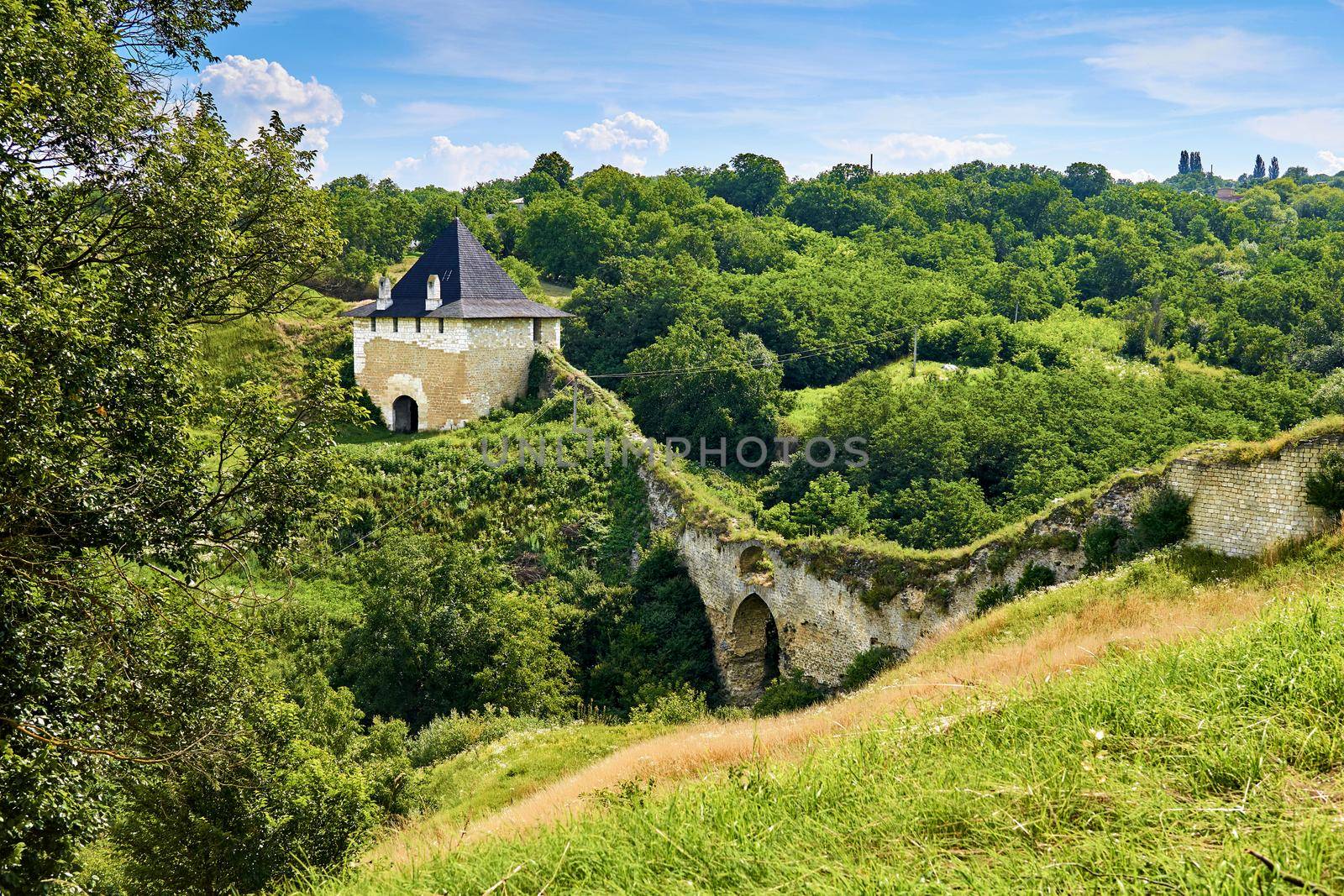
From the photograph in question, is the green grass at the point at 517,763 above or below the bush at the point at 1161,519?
below

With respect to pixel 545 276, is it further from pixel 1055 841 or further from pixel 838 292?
pixel 1055 841

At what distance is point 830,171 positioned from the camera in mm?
79812

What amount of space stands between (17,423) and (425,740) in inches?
412

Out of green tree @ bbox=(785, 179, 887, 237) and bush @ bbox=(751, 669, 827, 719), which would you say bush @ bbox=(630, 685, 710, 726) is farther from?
A: green tree @ bbox=(785, 179, 887, 237)

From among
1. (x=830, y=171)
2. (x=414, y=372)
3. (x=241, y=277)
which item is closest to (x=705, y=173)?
(x=830, y=171)

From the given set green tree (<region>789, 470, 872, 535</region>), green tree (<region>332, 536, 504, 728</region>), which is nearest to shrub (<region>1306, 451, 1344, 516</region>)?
green tree (<region>332, 536, 504, 728</region>)

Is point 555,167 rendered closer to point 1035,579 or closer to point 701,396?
point 701,396

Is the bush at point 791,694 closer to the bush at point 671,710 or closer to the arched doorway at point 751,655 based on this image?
the bush at point 671,710

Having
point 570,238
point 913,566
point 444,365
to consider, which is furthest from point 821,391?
point 913,566

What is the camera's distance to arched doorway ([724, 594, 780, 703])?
19.7 metres

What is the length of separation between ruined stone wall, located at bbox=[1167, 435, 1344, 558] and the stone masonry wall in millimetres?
10

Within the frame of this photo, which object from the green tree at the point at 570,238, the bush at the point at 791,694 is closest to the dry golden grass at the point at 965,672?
the bush at the point at 791,694

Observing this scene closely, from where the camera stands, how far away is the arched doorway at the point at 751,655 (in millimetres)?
19719

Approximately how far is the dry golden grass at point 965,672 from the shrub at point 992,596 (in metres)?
2.16
